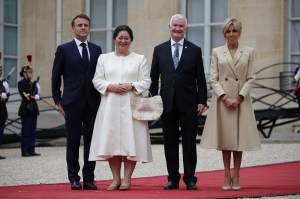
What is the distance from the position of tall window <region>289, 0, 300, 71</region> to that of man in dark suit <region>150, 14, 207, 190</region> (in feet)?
34.0

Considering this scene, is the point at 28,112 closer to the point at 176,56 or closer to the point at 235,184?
the point at 176,56

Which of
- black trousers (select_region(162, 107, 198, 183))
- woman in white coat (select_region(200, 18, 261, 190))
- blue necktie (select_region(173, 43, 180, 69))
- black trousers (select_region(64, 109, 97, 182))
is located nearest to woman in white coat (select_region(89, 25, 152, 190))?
black trousers (select_region(64, 109, 97, 182))

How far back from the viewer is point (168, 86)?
10.6 metres

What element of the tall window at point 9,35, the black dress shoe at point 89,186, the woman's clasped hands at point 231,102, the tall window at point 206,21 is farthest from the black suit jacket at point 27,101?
the woman's clasped hands at point 231,102

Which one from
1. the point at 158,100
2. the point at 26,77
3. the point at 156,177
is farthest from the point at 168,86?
the point at 26,77

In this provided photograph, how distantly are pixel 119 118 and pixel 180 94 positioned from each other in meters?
0.69

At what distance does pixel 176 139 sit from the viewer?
10.6 meters

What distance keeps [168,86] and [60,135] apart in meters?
9.61

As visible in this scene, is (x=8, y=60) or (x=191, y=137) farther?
(x=8, y=60)

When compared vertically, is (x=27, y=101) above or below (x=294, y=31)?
below

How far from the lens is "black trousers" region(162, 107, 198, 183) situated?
10.5 meters

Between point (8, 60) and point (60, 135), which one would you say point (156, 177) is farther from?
point (8, 60)

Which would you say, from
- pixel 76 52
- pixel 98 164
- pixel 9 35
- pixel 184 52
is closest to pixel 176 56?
pixel 184 52

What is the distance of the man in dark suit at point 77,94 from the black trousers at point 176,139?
0.80m
